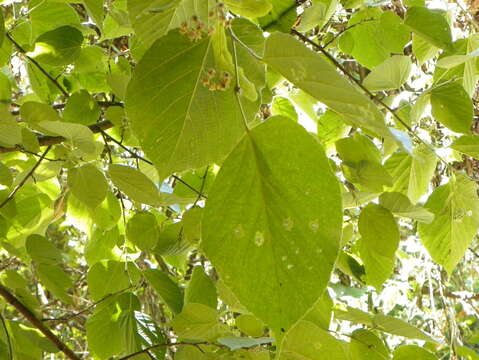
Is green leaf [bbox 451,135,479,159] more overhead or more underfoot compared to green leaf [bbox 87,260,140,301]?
more overhead

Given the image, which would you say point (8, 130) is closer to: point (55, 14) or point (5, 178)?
point (5, 178)

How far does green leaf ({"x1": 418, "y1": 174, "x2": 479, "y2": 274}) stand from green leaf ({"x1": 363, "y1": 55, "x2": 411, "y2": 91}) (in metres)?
0.12

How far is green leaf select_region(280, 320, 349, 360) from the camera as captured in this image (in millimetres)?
476

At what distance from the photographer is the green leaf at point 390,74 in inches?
23.5

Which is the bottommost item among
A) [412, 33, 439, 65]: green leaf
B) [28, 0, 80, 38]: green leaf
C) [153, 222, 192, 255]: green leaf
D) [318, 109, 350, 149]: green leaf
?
[153, 222, 192, 255]: green leaf

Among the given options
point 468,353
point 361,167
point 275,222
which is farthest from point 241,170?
point 468,353

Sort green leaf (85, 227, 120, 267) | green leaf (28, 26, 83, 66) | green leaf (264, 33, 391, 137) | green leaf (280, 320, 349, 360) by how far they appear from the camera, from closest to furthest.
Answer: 1. green leaf (264, 33, 391, 137)
2. green leaf (280, 320, 349, 360)
3. green leaf (28, 26, 83, 66)
4. green leaf (85, 227, 120, 267)

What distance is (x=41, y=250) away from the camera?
651 mm

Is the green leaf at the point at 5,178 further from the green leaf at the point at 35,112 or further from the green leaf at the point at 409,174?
the green leaf at the point at 409,174

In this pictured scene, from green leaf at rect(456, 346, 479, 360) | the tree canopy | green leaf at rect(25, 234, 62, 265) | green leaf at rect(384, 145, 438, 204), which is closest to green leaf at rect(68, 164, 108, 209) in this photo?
the tree canopy

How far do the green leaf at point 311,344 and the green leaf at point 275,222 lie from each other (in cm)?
19

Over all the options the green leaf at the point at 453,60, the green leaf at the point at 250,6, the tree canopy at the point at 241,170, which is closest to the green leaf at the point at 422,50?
the tree canopy at the point at 241,170

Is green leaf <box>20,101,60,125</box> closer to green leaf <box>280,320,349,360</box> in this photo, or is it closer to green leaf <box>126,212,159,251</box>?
green leaf <box>126,212,159,251</box>

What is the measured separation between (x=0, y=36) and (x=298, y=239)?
325mm
